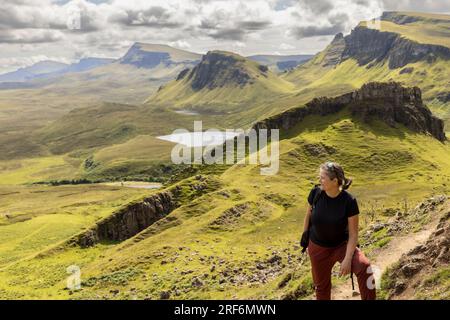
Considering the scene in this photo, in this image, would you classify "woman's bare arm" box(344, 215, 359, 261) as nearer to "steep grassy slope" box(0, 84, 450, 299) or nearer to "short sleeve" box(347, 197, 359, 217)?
"short sleeve" box(347, 197, 359, 217)

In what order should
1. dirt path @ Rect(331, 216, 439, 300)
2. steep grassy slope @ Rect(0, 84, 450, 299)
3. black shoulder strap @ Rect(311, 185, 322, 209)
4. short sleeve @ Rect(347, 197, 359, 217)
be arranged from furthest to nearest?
1. steep grassy slope @ Rect(0, 84, 450, 299)
2. dirt path @ Rect(331, 216, 439, 300)
3. black shoulder strap @ Rect(311, 185, 322, 209)
4. short sleeve @ Rect(347, 197, 359, 217)

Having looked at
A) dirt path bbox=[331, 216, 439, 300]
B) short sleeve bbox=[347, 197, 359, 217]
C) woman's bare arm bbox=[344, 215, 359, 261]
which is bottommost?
dirt path bbox=[331, 216, 439, 300]

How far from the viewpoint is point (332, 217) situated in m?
14.9

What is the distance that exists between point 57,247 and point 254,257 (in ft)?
186

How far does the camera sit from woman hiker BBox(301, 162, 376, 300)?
48.3ft


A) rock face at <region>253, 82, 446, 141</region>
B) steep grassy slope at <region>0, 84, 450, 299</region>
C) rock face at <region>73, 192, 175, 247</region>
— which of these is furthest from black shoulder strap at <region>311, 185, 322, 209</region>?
rock face at <region>253, 82, 446, 141</region>

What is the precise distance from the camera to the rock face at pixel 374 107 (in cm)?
16150

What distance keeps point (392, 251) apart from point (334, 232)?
16.4 meters

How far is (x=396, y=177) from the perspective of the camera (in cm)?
13488

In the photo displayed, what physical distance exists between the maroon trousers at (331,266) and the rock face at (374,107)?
147745mm

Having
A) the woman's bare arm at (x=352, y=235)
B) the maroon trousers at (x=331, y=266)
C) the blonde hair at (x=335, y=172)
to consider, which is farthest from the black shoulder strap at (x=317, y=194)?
the maroon trousers at (x=331, y=266)

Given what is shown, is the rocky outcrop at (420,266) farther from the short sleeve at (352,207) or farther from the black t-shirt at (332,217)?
the short sleeve at (352,207)

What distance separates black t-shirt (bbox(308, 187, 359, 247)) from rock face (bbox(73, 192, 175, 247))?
94.2m
